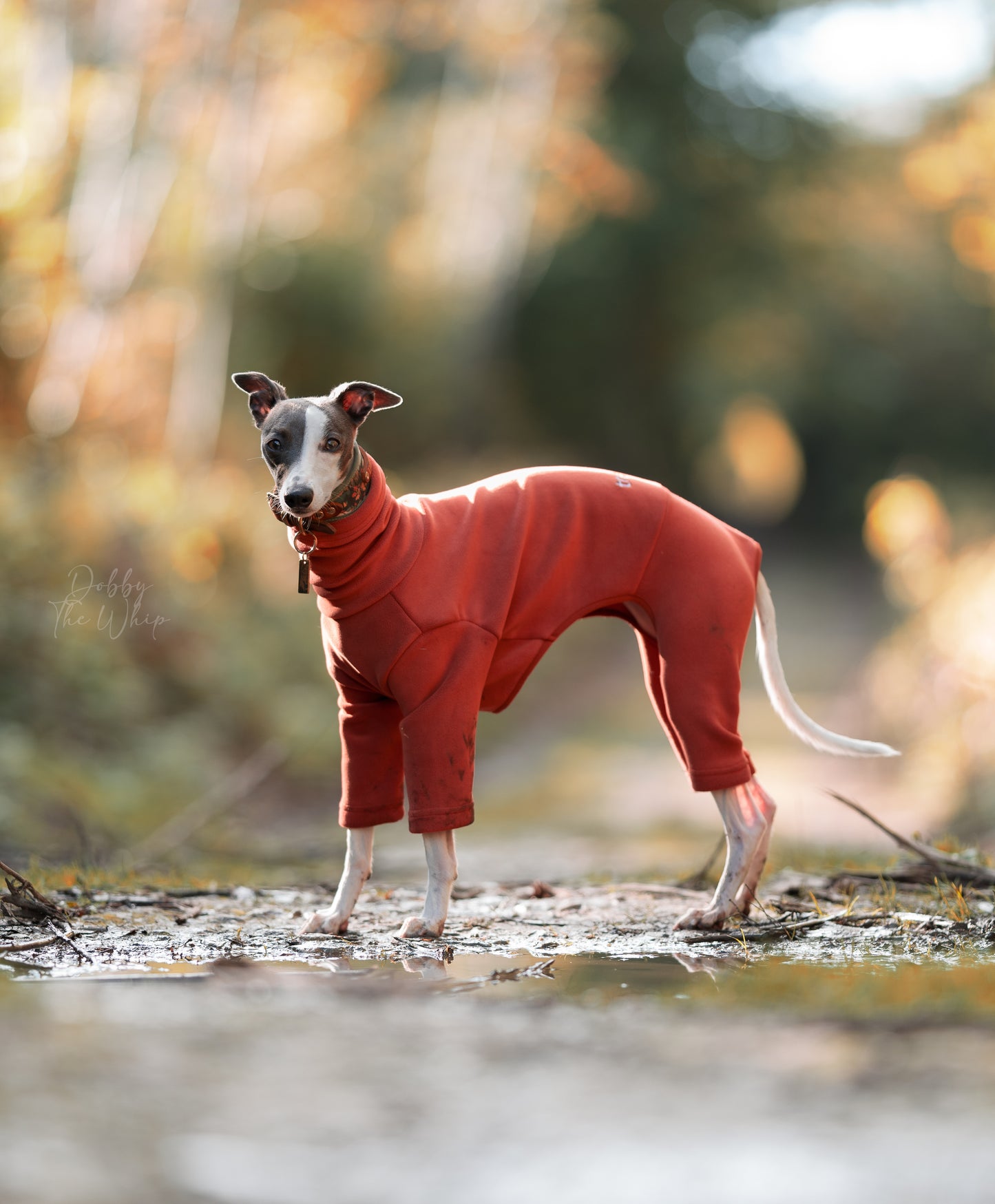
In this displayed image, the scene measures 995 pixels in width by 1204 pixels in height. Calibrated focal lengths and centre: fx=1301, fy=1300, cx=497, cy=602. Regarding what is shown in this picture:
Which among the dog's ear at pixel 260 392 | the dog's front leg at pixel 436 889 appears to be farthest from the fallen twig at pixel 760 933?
the dog's ear at pixel 260 392

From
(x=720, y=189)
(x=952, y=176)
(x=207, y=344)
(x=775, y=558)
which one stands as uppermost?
(x=720, y=189)

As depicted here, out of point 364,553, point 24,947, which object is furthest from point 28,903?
point 364,553

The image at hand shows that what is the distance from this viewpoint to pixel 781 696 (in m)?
4.96

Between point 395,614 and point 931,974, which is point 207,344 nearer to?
point 395,614

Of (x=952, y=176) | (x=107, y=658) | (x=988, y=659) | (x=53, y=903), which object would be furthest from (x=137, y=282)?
(x=53, y=903)

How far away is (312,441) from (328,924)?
5.32ft

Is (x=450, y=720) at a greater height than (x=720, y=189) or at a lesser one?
lesser

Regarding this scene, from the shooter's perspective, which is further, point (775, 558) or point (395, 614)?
point (775, 558)

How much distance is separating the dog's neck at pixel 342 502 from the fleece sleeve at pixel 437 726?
0.47 metres

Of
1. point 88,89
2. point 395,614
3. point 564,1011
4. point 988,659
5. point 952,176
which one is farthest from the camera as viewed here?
point 952,176

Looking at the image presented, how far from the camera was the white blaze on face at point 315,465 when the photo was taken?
4.00 meters

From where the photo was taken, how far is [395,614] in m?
4.21

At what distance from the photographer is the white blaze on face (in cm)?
400

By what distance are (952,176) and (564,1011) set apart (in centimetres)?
1101
